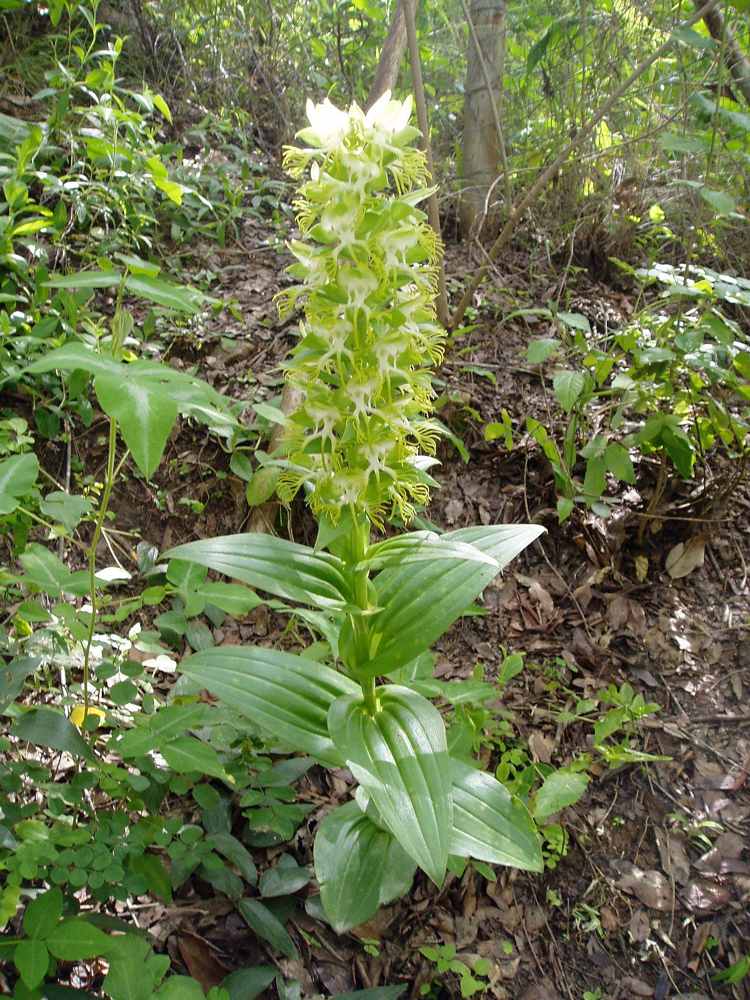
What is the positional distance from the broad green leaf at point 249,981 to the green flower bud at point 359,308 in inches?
49.9

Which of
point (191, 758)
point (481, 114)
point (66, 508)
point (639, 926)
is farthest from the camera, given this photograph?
point (481, 114)

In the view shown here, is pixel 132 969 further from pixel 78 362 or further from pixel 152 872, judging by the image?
pixel 78 362

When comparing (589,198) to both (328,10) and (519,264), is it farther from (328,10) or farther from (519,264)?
(328,10)

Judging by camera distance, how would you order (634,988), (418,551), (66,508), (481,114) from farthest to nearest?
(481,114) → (634,988) → (66,508) → (418,551)

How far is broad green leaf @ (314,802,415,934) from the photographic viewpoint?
6.86 ft

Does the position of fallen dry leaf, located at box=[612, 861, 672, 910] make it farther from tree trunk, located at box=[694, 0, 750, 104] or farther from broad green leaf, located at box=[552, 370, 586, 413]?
tree trunk, located at box=[694, 0, 750, 104]

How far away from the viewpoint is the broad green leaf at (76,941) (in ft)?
5.20

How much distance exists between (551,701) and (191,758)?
1860 mm

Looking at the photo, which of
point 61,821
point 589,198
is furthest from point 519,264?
point 61,821

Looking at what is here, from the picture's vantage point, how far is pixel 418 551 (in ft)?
6.75

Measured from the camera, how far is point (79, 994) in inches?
67.4

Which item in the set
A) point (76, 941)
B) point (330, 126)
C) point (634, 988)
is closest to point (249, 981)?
point (76, 941)

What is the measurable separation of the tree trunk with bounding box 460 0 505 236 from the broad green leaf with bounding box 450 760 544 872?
4223 millimetres

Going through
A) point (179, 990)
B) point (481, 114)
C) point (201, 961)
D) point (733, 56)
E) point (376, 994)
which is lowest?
point (376, 994)
